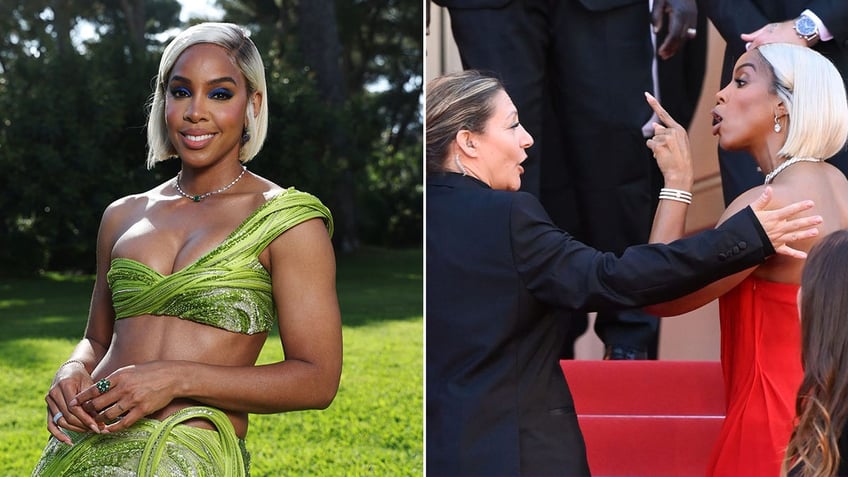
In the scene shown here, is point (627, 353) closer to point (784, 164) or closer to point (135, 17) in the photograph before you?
point (784, 164)

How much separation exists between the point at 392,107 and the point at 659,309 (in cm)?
1208

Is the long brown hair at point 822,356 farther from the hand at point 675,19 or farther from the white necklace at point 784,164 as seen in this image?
the hand at point 675,19

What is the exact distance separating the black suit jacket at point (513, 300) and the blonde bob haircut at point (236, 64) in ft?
1.57

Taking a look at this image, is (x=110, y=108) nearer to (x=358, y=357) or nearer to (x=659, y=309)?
(x=358, y=357)

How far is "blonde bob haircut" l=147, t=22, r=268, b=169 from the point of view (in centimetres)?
226

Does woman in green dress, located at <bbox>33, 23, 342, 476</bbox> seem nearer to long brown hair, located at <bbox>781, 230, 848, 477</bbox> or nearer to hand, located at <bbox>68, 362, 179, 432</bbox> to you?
hand, located at <bbox>68, 362, 179, 432</bbox>

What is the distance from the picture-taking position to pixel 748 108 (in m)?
2.67

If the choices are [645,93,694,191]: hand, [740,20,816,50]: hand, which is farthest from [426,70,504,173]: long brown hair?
[740,20,816,50]: hand

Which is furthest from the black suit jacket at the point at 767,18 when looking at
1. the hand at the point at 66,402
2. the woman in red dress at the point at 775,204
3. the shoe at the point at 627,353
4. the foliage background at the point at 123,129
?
the foliage background at the point at 123,129

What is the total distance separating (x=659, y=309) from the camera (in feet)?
8.79

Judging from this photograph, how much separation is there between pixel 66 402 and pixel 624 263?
1.13 metres

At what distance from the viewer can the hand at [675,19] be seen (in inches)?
131

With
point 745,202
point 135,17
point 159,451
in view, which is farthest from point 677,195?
point 135,17

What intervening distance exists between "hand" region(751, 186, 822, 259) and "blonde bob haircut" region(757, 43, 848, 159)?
0.89 feet
